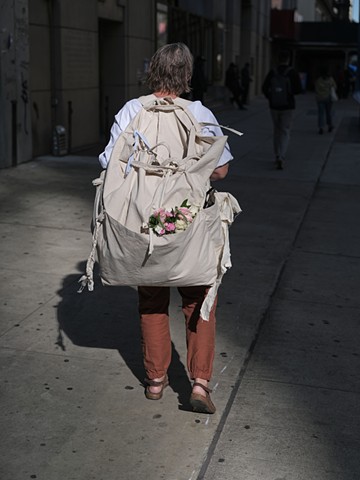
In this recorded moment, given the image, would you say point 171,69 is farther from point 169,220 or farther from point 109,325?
point 109,325

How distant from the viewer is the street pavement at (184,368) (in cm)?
326

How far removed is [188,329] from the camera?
373 centimetres

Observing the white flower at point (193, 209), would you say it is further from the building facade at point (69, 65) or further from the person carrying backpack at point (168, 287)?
the building facade at point (69, 65)

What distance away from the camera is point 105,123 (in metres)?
16.3

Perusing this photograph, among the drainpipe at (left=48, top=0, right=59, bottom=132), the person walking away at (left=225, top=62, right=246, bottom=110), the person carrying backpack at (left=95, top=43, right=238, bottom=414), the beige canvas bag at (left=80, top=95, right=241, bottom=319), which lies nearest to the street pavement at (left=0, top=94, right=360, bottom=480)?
the person carrying backpack at (left=95, top=43, right=238, bottom=414)

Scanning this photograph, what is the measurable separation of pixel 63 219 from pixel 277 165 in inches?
197

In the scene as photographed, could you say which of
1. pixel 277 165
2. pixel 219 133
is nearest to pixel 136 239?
pixel 219 133

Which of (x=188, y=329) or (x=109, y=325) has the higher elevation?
(x=188, y=329)

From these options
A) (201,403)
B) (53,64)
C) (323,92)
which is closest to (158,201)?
(201,403)

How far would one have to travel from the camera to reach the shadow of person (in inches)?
165

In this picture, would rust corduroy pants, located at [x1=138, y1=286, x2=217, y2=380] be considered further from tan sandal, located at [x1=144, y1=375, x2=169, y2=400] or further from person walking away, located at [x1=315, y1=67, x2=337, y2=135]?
person walking away, located at [x1=315, y1=67, x2=337, y2=135]

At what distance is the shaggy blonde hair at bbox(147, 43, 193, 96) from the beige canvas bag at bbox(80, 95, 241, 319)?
9cm

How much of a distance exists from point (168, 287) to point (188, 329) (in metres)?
0.30

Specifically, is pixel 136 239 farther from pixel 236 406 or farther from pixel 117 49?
pixel 117 49
